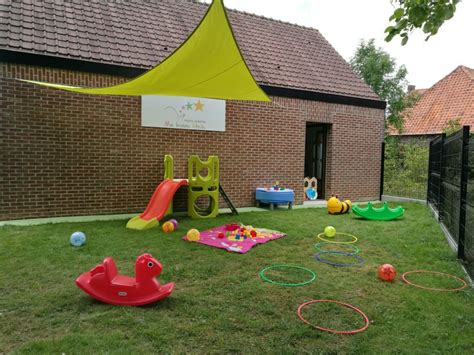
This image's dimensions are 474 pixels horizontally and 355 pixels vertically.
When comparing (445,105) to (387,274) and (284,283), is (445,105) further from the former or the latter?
(284,283)

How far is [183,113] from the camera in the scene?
27.4 ft

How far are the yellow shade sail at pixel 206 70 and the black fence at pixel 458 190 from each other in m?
3.06

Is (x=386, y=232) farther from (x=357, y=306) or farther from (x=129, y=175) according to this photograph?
(x=129, y=175)

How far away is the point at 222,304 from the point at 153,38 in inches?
289

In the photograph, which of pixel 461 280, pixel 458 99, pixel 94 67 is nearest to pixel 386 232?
pixel 461 280

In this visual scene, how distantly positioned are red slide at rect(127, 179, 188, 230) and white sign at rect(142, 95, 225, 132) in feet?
5.31

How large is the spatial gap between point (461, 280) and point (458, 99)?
19255mm

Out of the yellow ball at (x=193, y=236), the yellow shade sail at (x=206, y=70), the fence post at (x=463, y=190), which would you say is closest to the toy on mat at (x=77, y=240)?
the yellow ball at (x=193, y=236)

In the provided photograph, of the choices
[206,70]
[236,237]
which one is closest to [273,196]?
[236,237]

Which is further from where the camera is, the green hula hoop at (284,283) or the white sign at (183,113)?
the white sign at (183,113)

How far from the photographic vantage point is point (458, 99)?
19891mm

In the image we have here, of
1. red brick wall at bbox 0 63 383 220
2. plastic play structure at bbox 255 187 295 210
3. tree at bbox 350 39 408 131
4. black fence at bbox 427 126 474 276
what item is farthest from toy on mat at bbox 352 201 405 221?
tree at bbox 350 39 408 131

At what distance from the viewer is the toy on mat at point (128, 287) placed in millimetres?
3236

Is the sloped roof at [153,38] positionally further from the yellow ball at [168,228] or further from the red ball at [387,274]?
the red ball at [387,274]
